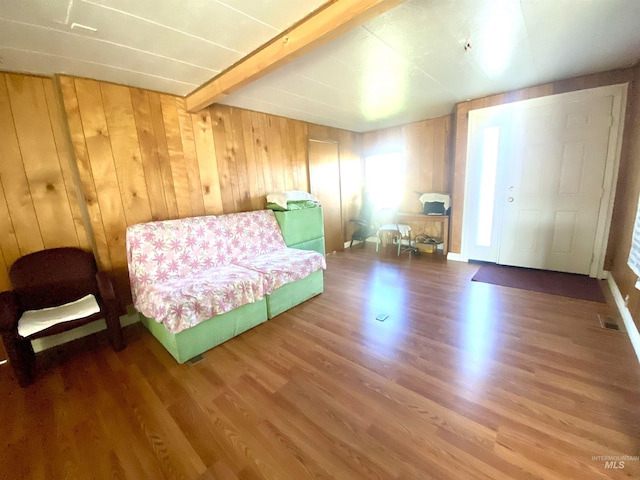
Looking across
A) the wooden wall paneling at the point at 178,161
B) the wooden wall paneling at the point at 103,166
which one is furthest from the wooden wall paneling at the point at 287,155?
the wooden wall paneling at the point at 103,166

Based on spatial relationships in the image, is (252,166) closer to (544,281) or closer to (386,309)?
(386,309)

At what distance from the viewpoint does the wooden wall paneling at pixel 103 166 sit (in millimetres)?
2100

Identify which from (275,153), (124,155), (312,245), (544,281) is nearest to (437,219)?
(544,281)

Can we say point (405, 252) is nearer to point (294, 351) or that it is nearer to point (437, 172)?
point (437, 172)

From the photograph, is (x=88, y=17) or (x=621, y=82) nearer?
(x=88, y=17)

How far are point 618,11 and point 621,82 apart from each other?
1468 millimetres

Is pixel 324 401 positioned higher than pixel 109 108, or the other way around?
pixel 109 108

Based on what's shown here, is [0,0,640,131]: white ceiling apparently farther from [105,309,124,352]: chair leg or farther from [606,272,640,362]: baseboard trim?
[606,272,640,362]: baseboard trim

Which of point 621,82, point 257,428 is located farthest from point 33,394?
point 621,82

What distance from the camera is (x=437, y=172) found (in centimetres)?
434

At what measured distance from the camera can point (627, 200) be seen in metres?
2.46

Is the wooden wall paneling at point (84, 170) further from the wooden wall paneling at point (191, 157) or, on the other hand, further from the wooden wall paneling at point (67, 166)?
the wooden wall paneling at point (191, 157)

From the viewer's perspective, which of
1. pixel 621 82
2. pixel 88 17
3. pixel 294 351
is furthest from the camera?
pixel 621 82

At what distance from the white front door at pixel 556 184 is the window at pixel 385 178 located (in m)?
1.83
